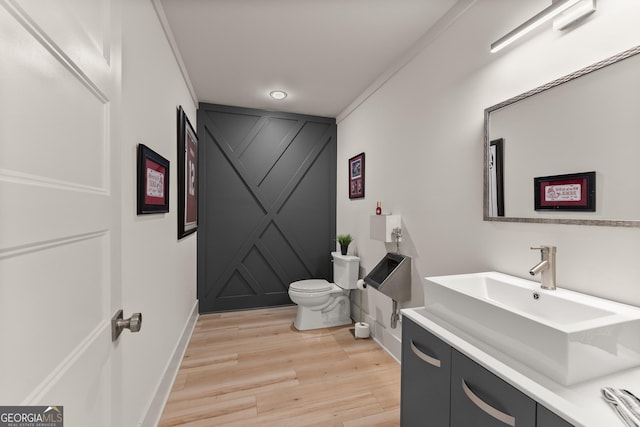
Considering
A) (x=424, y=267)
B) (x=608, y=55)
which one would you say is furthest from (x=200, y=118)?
(x=608, y=55)

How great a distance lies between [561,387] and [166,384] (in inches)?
83.6

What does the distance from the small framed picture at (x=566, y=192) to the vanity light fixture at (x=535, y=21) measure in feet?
2.20

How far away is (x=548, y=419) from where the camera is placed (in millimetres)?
733

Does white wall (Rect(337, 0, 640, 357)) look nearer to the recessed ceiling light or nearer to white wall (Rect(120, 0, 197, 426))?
the recessed ceiling light

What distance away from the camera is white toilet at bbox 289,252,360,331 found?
9.51ft

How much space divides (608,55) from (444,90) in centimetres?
87

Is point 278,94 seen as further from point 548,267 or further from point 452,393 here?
point 452,393

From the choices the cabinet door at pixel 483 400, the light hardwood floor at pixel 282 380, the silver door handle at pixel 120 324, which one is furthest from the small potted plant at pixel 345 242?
the silver door handle at pixel 120 324

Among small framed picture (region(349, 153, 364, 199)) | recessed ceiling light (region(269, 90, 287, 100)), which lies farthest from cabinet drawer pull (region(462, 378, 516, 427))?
recessed ceiling light (region(269, 90, 287, 100))

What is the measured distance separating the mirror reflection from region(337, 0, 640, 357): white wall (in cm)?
6

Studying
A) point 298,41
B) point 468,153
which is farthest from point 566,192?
point 298,41

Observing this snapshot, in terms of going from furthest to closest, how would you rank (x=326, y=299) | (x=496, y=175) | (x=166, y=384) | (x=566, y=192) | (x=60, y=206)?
(x=326, y=299)
(x=166, y=384)
(x=496, y=175)
(x=566, y=192)
(x=60, y=206)

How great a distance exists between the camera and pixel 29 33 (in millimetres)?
477

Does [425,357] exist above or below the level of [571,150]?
below
